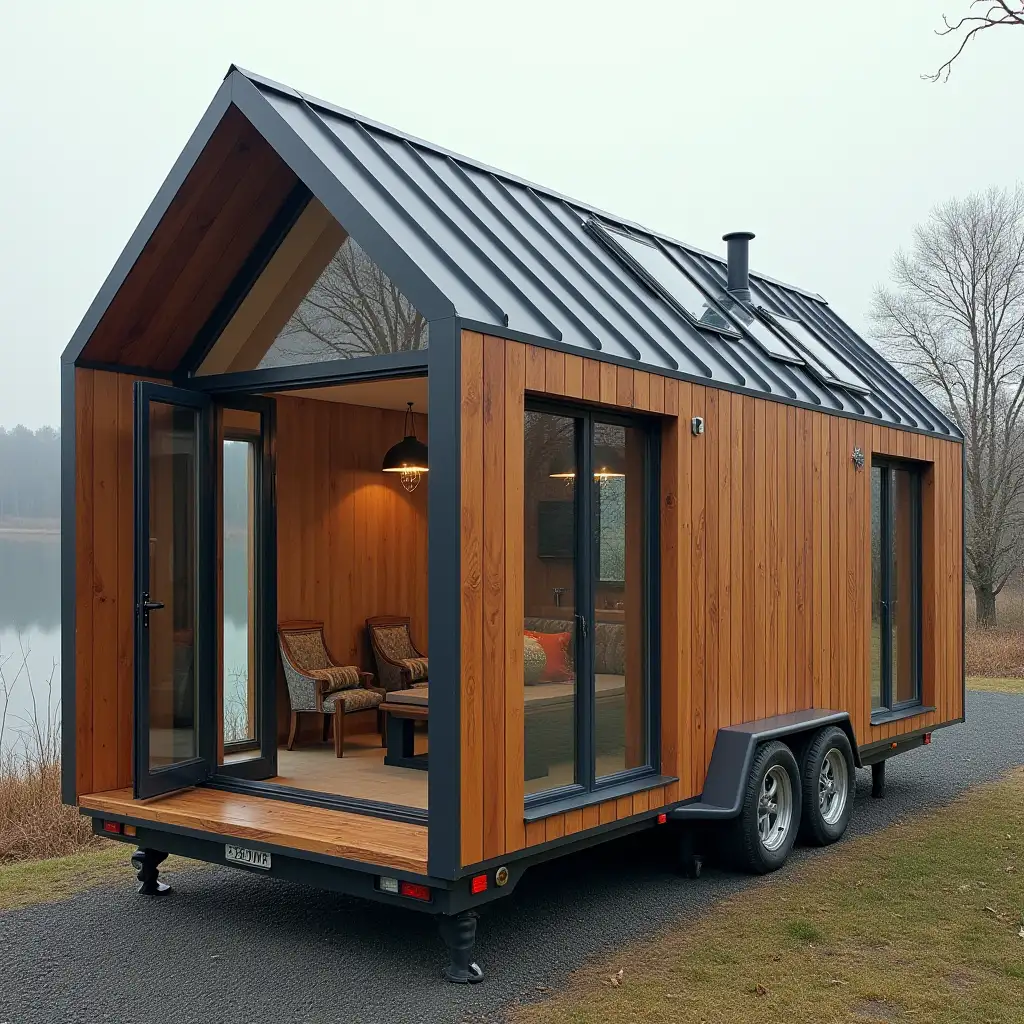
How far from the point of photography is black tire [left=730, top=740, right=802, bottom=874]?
6551 millimetres

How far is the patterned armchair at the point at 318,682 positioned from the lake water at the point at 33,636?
1.26 m

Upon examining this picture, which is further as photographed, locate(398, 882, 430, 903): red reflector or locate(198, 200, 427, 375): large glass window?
locate(198, 200, 427, 375): large glass window

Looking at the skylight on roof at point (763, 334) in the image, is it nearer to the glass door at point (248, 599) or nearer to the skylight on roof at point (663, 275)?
the skylight on roof at point (663, 275)

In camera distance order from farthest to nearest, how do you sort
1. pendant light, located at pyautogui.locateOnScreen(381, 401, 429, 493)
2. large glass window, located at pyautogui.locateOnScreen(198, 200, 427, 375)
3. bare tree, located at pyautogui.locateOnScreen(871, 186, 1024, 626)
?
bare tree, located at pyautogui.locateOnScreen(871, 186, 1024, 626) < pendant light, located at pyautogui.locateOnScreen(381, 401, 429, 493) < large glass window, located at pyautogui.locateOnScreen(198, 200, 427, 375)

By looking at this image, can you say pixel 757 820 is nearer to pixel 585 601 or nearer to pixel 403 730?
pixel 585 601

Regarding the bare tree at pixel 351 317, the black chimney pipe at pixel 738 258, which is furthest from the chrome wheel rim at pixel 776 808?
the black chimney pipe at pixel 738 258

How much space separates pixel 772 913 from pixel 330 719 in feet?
12.1

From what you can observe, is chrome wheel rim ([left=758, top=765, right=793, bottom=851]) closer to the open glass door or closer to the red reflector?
the red reflector

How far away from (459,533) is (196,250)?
7.80 feet

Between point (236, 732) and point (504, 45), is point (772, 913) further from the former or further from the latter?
point (504, 45)

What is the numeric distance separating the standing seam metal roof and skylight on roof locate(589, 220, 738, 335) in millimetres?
59

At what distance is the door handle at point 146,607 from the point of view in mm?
5957

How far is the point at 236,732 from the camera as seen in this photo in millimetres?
6770

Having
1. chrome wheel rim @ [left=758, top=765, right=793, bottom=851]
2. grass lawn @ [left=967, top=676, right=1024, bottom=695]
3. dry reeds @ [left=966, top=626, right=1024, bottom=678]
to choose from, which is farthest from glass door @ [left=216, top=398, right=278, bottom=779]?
dry reeds @ [left=966, top=626, right=1024, bottom=678]
